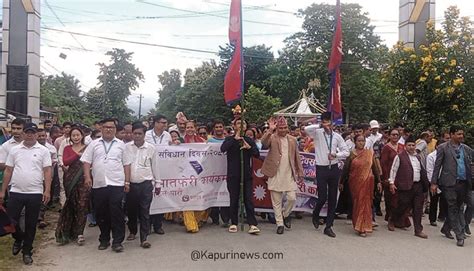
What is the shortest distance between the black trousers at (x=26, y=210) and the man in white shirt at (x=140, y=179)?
128 cm

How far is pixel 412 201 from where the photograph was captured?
8.23 meters

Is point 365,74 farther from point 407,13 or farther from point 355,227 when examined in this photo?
point 355,227

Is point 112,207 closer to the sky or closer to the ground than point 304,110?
closer to the ground

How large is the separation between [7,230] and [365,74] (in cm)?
3538

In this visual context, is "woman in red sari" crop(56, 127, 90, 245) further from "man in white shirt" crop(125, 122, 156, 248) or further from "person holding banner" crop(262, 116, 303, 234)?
"person holding banner" crop(262, 116, 303, 234)

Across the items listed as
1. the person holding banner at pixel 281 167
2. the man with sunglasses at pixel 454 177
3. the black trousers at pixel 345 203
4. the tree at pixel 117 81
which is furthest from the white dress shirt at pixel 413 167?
the tree at pixel 117 81

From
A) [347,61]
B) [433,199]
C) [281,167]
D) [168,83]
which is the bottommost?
[433,199]

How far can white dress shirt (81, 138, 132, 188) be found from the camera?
646 centimetres

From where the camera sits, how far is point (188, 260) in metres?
6.18

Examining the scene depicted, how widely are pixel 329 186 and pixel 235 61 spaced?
2.54 meters

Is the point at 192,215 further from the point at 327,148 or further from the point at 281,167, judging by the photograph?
the point at 327,148

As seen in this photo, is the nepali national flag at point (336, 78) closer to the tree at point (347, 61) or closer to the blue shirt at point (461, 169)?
the blue shirt at point (461, 169)

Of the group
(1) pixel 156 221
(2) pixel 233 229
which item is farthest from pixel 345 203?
(1) pixel 156 221

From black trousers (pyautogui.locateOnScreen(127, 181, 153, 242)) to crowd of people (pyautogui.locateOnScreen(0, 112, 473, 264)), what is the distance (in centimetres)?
1
